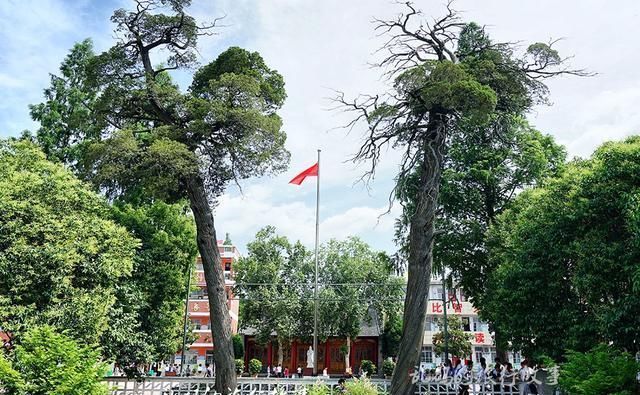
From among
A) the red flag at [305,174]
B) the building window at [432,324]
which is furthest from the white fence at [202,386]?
the building window at [432,324]

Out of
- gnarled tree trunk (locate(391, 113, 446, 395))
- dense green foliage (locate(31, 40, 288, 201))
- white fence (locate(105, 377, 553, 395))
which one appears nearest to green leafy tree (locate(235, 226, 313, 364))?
white fence (locate(105, 377, 553, 395))

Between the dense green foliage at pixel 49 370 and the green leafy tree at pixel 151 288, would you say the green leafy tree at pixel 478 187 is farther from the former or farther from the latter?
the dense green foliage at pixel 49 370

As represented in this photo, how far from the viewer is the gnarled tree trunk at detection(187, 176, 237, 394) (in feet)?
46.1

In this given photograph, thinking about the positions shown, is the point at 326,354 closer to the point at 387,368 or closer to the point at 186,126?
the point at 387,368

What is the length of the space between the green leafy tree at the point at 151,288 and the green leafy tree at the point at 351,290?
47.7 ft

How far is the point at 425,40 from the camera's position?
1338cm

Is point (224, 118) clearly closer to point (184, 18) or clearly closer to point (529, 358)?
point (184, 18)

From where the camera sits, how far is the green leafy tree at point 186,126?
1397 cm

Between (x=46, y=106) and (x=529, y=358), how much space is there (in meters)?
20.2

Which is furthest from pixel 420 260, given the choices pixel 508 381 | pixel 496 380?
pixel 508 381

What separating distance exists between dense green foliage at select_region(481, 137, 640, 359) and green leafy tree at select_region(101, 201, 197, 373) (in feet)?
35.2

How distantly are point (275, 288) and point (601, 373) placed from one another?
2696 cm

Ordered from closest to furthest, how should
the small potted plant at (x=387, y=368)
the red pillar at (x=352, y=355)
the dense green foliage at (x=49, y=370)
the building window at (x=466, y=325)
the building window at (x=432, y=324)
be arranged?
the dense green foliage at (x=49, y=370), the small potted plant at (x=387, y=368), the red pillar at (x=352, y=355), the building window at (x=466, y=325), the building window at (x=432, y=324)

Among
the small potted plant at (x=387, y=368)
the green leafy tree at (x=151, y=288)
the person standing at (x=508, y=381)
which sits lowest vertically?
the small potted plant at (x=387, y=368)
